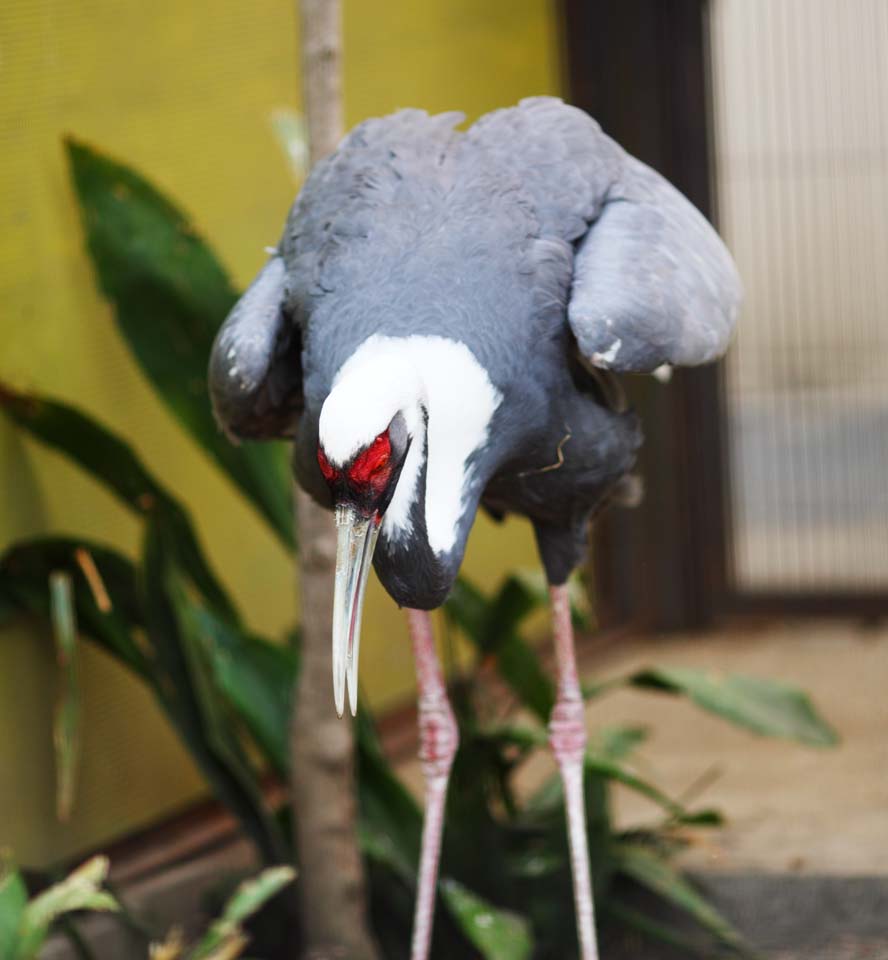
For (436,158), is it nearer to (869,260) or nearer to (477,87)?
(477,87)

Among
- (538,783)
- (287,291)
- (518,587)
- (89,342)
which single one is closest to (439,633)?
(538,783)

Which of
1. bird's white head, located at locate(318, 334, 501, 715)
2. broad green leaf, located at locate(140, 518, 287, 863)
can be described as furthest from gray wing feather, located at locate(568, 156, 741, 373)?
broad green leaf, located at locate(140, 518, 287, 863)

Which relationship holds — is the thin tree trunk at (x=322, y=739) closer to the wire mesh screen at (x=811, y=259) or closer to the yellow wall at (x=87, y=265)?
the yellow wall at (x=87, y=265)

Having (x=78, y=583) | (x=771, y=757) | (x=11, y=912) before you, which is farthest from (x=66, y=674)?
(x=771, y=757)

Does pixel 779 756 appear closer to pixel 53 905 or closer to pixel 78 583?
pixel 78 583

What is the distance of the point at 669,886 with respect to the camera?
3305 millimetres

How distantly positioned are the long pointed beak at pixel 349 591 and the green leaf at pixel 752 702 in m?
1.32

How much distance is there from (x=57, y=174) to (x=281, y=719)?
4.02 feet

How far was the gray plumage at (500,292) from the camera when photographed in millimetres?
2381

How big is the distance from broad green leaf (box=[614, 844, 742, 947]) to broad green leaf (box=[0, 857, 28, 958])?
48.3 inches

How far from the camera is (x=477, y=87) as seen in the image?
4.77m

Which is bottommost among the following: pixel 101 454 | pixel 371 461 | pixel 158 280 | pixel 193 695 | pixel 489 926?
pixel 489 926

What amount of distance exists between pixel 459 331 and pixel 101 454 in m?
1.22

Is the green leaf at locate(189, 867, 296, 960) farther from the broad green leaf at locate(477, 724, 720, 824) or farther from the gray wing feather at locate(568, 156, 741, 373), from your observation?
the gray wing feather at locate(568, 156, 741, 373)
